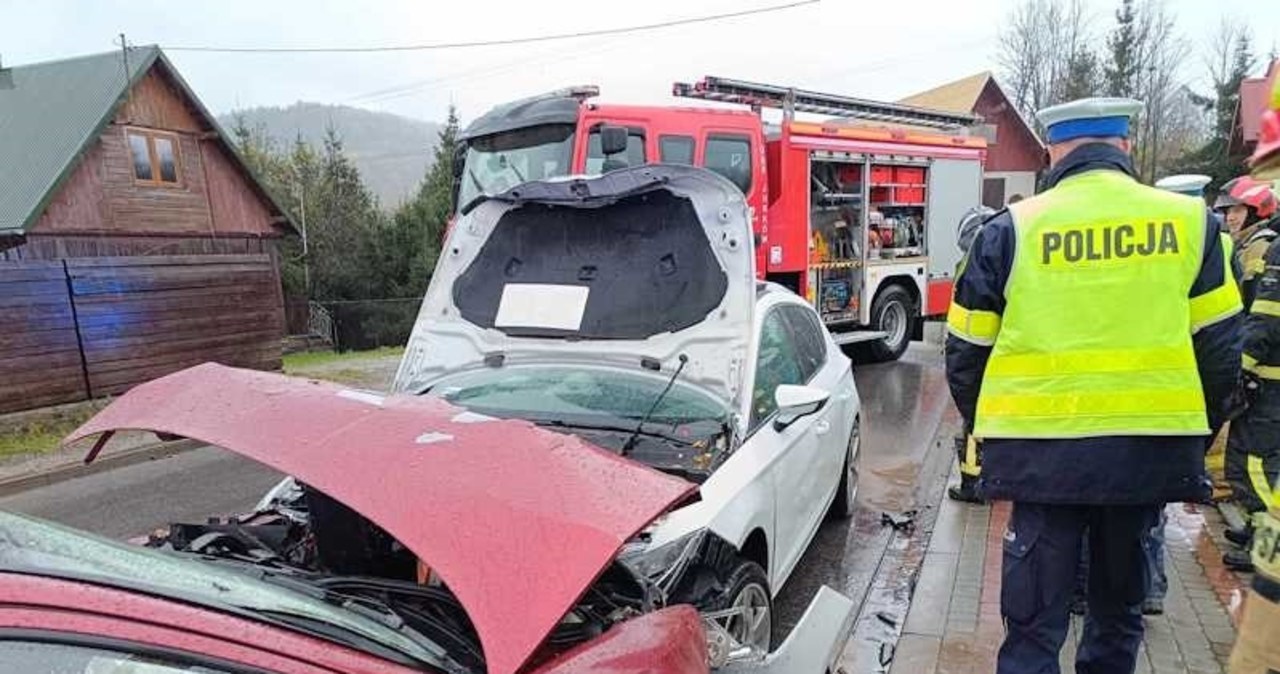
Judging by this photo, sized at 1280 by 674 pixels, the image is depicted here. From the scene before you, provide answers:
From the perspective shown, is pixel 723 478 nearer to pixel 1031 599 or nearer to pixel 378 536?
pixel 1031 599

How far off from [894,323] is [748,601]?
8391mm

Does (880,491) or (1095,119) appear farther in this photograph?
(880,491)

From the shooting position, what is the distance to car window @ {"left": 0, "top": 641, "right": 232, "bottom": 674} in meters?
0.96

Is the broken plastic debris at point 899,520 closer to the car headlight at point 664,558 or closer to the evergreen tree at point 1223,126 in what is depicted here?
the car headlight at point 664,558

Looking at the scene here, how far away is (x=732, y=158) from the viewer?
27.9 feet

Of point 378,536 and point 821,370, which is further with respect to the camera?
point 821,370

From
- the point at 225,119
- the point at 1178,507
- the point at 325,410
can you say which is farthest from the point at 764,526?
the point at 225,119

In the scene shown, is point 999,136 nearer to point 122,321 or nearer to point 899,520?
point 899,520

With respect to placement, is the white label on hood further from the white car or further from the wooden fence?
the wooden fence

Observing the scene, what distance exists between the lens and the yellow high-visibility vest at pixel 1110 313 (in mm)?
2207

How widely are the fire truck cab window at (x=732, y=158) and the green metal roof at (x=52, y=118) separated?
49.5 feet

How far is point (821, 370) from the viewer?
14.4ft

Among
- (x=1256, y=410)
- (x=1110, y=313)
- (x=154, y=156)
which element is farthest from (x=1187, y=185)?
(x=154, y=156)

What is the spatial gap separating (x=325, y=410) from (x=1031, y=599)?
2.23 metres
